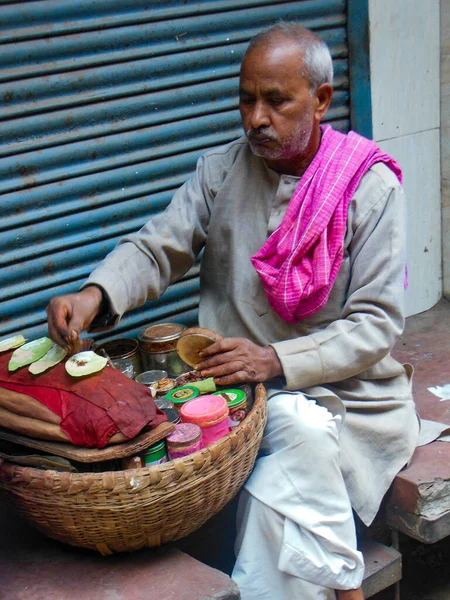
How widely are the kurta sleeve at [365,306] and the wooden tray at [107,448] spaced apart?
53 centimetres

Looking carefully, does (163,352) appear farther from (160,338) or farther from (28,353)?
(28,353)

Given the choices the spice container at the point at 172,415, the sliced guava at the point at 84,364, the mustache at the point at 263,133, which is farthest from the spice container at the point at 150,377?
the mustache at the point at 263,133

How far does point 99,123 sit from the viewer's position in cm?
313

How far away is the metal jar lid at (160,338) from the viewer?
2.84 m

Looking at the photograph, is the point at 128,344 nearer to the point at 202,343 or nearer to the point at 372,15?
the point at 202,343

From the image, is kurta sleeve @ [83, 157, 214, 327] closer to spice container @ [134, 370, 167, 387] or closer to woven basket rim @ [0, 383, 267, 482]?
spice container @ [134, 370, 167, 387]

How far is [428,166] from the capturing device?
4199mm

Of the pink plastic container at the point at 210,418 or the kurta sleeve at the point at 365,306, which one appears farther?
the kurta sleeve at the point at 365,306

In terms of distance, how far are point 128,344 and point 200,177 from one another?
2.25 feet

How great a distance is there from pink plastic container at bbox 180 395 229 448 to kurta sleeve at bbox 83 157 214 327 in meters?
0.43

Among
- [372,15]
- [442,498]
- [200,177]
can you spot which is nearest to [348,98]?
[372,15]

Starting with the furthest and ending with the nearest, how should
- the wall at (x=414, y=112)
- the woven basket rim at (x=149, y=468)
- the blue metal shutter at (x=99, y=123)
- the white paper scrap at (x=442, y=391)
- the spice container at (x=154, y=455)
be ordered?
the wall at (x=414, y=112) → the white paper scrap at (x=442, y=391) → the blue metal shutter at (x=99, y=123) → the spice container at (x=154, y=455) → the woven basket rim at (x=149, y=468)

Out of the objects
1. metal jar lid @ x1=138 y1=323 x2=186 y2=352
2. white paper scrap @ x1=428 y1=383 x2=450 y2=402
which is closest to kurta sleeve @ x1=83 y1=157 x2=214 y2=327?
metal jar lid @ x1=138 y1=323 x2=186 y2=352

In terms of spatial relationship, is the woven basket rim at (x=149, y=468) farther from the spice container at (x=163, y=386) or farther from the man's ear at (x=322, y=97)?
the man's ear at (x=322, y=97)
